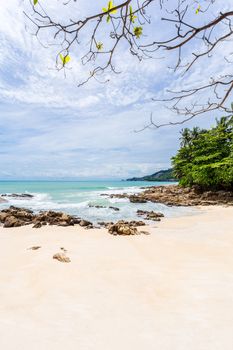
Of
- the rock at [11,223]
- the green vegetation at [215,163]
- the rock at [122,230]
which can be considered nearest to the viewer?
the rock at [122,230]

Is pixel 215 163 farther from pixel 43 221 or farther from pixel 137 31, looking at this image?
pixel 137 31

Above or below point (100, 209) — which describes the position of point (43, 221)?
above

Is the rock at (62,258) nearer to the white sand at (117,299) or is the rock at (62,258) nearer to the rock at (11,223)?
the white sand at (117,299)

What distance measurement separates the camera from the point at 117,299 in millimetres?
3432

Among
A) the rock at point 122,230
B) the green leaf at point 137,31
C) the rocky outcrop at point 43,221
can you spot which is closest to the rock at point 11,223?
the rocky outcrop at point 43,221

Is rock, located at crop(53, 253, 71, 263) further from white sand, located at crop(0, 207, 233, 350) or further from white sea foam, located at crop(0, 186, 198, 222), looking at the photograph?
white sea foam, located at crop(0, 186, 198, 222)

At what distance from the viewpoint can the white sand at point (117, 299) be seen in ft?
8.06

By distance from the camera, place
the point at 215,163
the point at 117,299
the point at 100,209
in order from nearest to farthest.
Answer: the point at 117,299, the point at 100,209, the point at 215,163

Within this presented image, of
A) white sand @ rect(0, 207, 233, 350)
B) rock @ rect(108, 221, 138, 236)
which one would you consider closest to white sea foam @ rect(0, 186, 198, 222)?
rock @ rect(108, 221, 138, 236)

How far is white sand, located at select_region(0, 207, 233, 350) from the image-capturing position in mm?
2456

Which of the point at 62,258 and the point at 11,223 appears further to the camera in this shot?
the point at 11,223

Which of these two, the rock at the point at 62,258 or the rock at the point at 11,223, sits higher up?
the rock at the point at 62,258

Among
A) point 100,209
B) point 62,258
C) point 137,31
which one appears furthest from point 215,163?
point 137,31

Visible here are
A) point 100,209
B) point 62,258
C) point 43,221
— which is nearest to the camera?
point 62,258
